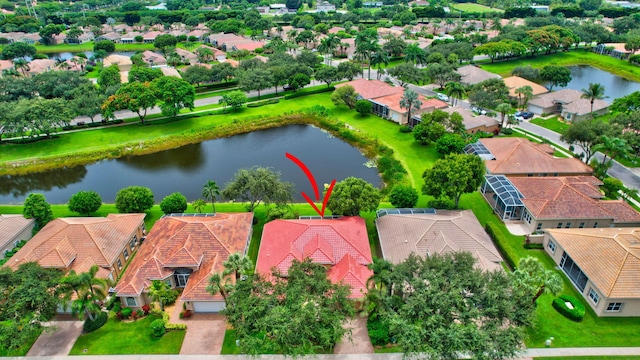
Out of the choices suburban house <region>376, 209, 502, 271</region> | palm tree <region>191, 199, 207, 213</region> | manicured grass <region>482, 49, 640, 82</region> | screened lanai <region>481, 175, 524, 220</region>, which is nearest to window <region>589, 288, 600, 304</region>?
suburban house <region>376, 209, 502, 271</region>

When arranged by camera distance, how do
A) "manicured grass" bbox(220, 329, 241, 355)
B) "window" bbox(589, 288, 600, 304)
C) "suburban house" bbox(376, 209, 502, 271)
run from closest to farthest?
"manicured grass" bbox(220, 329, 241, 355) < "window" bbox(589, 288, 600, 304) < "suburban house" bbox(376, 209, 502, 271)

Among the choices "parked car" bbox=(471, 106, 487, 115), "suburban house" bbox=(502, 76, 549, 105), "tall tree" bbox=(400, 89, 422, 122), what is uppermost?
"tall tree" bbox=(400, 89, 422, 122)

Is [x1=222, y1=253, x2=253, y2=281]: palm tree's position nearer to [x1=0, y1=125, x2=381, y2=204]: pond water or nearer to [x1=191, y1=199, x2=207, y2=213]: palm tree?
[x1=191, y1=199, x2=207, y2=213]: palm tree

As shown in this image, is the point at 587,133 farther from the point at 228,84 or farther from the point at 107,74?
the point at 107,74

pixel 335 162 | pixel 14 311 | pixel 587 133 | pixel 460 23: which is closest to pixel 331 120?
pixel 335 162

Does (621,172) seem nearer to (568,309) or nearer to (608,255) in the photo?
(608,255)

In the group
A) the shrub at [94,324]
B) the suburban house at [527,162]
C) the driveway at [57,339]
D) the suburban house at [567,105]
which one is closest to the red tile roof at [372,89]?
the suburban house at [567,105]

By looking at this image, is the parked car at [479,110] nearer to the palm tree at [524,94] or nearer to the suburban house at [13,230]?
the palm tree at [524,94]
